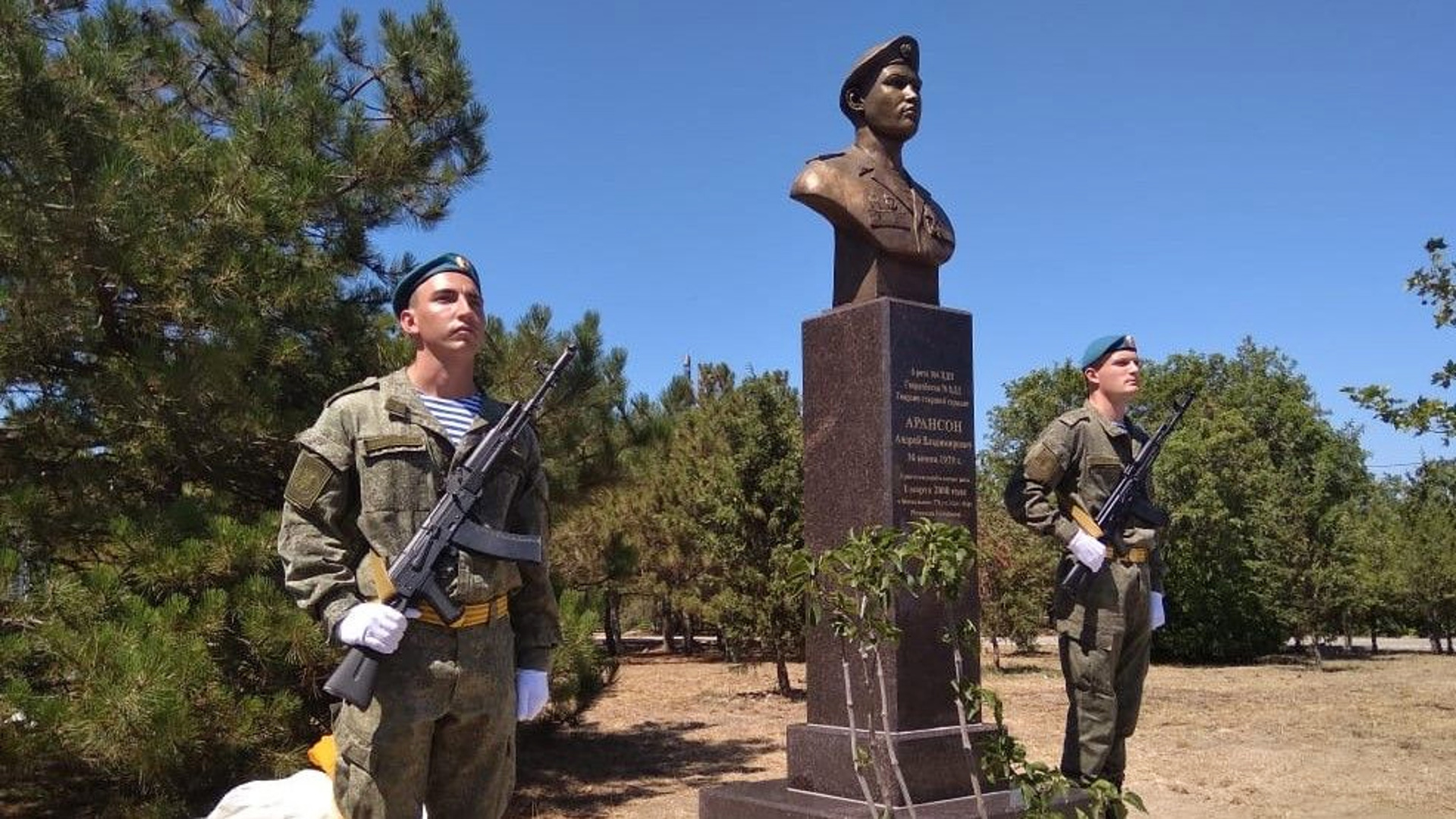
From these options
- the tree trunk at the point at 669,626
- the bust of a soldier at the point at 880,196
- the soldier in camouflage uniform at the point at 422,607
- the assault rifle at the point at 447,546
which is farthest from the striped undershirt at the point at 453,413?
the tree trunk at the point at 669,626

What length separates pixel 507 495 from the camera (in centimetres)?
336

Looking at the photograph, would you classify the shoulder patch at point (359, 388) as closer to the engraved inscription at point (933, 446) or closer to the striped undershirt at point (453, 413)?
the striped undershirt at point (453, 413)

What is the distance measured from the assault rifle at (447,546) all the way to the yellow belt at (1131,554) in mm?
3284

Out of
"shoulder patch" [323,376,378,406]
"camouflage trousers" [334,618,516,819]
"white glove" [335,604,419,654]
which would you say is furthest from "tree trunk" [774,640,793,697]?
"white glove" [335,604,419,654]

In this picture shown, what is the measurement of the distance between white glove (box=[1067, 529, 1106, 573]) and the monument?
52 centimetres

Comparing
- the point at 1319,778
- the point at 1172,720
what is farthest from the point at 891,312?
the point at 1172,720

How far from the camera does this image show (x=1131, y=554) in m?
5.62

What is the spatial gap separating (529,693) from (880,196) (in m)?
3.47

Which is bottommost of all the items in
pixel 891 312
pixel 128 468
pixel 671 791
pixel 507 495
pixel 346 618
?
pixel 671 791

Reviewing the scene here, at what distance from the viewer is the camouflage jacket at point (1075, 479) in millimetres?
5648

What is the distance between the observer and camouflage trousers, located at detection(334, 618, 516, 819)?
3.05 meters

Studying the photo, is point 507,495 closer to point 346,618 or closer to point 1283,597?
point 346,618

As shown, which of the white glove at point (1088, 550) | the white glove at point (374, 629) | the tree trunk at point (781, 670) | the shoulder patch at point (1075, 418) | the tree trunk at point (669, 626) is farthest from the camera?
the tree trunk at point (669, 626)

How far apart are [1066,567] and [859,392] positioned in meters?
1.31
